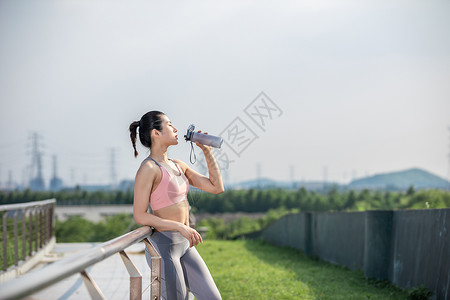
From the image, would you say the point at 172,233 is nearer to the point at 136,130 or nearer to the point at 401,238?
the point at 136,130

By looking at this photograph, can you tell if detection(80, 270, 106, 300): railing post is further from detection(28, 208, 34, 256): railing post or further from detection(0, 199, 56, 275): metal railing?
detection(28, 208, 34, 256): railing post

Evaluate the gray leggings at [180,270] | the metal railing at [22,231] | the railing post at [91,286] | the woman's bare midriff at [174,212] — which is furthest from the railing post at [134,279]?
the metal railing at [22,231]

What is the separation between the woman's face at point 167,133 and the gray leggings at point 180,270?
0.57 meters

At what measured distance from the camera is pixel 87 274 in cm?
215

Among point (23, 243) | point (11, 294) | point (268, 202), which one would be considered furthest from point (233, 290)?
point (268, 202)

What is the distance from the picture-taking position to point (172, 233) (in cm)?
316

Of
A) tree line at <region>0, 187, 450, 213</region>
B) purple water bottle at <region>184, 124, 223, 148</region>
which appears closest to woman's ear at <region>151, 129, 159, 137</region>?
purple water bottle at <region>184, 124, 223, 148</region>

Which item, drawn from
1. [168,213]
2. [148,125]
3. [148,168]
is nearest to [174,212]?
[168,213]

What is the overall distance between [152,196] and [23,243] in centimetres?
623

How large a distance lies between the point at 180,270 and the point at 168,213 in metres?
0.34

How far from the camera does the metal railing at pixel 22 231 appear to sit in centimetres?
771

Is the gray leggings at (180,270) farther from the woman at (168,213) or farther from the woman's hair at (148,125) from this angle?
the woman's hair at (148,125)

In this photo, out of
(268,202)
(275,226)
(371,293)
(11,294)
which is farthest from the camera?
(268,202)

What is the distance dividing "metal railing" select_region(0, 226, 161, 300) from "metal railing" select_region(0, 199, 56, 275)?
4.64 meters
